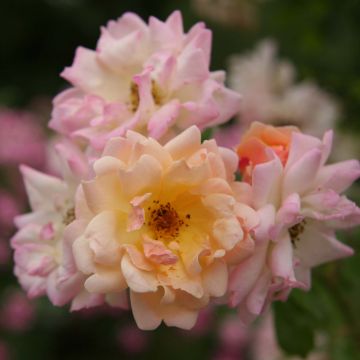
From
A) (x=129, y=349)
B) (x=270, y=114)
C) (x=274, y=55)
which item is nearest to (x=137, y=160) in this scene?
(x=270, y=114)

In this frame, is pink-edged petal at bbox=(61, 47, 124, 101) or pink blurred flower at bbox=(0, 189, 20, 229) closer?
pink-edged petal at bbox=(61, 47, 124, 101)

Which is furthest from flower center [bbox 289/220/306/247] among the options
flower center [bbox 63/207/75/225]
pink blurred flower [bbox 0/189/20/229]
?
pink blurred flower [bbox 0/189/20/229]

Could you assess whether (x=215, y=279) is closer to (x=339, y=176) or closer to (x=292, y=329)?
(x=339, y=176)

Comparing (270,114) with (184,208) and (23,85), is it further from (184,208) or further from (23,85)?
(23,85)

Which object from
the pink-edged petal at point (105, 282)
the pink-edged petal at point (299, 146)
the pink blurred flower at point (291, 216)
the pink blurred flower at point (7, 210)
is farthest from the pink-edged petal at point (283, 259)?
the pink blurred flower at point (7, 210)

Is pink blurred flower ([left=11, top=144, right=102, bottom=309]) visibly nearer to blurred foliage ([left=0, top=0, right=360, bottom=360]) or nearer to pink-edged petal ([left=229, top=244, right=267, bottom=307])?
pink-edged petal ([left=229, top=244, right=267, bottom=307])

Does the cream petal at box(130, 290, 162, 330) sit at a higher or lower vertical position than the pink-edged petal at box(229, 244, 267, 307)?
lower

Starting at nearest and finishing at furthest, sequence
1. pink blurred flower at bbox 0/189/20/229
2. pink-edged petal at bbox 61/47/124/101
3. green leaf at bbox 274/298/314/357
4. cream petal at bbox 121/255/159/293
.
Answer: cream petal at bbox 121/255/159/293, pink-edged petal at bbox 61/47/124/101, green leaf at bbox 274/298/314/357, pink blurred flower at bbox 0/189/20/229
